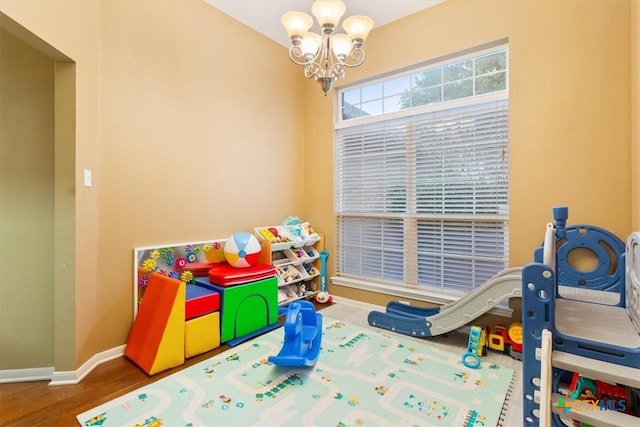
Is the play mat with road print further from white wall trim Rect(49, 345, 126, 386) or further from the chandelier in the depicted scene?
the chandelier

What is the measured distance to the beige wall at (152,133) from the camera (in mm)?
2061

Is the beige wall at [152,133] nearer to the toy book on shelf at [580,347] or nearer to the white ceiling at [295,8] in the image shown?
the white ceiling at [295,8]

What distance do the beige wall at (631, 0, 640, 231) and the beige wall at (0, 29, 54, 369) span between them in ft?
13.2

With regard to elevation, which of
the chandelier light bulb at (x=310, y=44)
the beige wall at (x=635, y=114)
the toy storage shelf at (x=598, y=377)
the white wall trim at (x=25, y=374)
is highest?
the chandelier light bulb at (x=310, y=44)

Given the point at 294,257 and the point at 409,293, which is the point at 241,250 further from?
the point at 409,293

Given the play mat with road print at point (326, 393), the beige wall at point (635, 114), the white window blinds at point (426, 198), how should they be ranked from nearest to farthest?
the play mat with road print at point (326, 393) < the beige wall at point (635, 114) < the white window blinds at point (426, 198)

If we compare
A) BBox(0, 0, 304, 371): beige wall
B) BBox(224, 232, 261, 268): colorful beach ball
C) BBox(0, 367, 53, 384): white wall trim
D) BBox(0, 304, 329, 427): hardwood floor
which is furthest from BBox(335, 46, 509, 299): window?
BBox(0, 367, 53, 384): white wall trim

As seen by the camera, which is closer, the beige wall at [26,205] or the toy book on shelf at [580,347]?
the toy book on shelf at [580,347]

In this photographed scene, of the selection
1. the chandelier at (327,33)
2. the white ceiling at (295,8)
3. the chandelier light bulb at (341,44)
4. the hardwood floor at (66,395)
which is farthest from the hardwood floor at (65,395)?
the white ceiling at (295,8)

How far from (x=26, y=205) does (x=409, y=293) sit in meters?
3.35

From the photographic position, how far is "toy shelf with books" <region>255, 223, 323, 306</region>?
328cm

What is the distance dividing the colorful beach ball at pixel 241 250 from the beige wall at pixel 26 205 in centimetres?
130

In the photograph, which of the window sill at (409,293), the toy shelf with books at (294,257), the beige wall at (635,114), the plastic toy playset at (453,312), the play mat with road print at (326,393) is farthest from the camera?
the toy shelf with books at (294,257)

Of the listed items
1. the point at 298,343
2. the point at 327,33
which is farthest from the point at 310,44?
the point at 298,343
